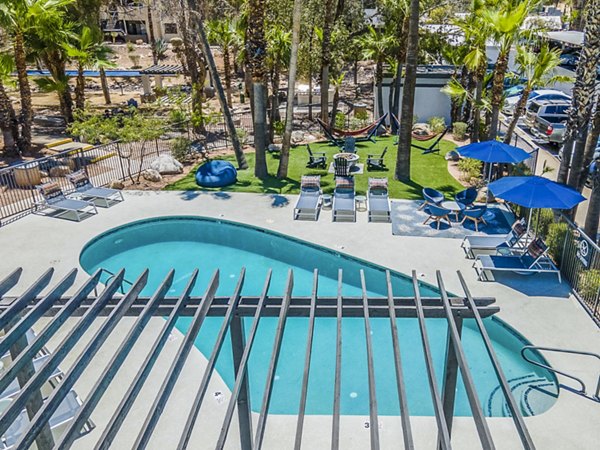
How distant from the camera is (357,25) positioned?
35.2 m

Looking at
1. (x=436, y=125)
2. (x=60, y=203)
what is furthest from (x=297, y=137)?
(x=60, y=203)

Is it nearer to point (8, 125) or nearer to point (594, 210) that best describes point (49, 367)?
point (594, 210)

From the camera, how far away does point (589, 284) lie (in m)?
10.7

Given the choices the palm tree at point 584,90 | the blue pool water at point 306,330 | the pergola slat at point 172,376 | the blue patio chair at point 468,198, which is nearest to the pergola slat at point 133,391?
the pergola slat at point 172,376

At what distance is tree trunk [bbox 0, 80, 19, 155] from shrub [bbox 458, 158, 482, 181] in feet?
61.9

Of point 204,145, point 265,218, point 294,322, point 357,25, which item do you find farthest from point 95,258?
point 357,25

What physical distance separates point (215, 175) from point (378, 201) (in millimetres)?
6228

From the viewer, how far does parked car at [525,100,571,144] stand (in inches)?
907

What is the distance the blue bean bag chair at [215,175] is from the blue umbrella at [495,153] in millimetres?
8308

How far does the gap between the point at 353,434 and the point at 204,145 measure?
1902cm

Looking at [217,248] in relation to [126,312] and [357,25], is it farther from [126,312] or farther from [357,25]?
[357,25]

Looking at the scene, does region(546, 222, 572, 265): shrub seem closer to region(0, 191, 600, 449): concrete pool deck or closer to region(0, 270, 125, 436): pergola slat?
region(0, 191, 600, 449): concrete pool deck

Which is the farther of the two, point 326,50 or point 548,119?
point 548,119

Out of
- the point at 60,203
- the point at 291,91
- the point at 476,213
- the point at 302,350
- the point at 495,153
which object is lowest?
Answer: the point at 302,350
